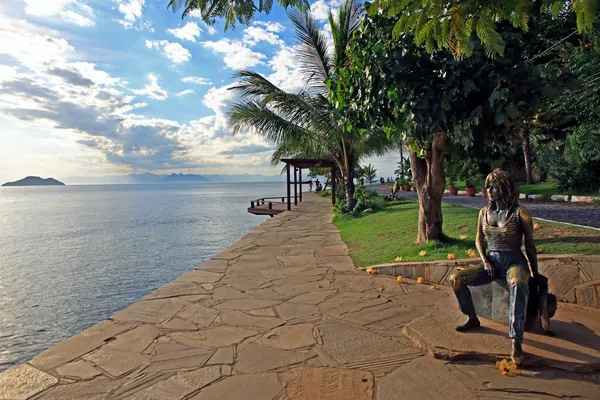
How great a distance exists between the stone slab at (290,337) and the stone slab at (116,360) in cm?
108

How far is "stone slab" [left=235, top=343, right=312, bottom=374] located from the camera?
9.85ft

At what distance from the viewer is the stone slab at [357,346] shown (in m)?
3.14

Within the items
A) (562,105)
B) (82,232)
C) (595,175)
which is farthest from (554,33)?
(82,232)

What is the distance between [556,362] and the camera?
2764 millimetres

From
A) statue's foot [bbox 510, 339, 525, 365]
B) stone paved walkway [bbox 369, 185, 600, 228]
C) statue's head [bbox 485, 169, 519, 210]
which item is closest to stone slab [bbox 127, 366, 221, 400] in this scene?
statue's foot [bbox 510, 339, 525, 365]

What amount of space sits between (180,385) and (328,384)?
1114mm

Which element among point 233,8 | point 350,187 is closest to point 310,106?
point 350,187

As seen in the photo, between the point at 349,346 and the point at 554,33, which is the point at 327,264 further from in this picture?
the point at 554,33

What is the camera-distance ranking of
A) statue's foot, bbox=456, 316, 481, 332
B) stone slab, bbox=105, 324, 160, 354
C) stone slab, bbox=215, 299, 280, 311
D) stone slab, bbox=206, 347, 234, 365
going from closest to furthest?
stone slab, bbox=206, 347, 234, 365, statue's foot, bbox=456, 316, 481, 332, stone slab, bbox=105, 324, 160, 354, stone slab, bbox=215, 299, 280, 311

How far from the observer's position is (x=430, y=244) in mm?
6461

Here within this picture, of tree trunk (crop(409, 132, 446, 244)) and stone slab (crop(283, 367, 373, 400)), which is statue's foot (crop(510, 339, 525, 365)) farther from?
tree trunk (crop(409, 132, 446, 244))

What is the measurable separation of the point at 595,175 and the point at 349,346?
17.7m

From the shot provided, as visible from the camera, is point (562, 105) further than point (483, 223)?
Yes

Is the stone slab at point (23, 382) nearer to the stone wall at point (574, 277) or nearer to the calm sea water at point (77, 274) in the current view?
the calm sea water at point (77, 274)
